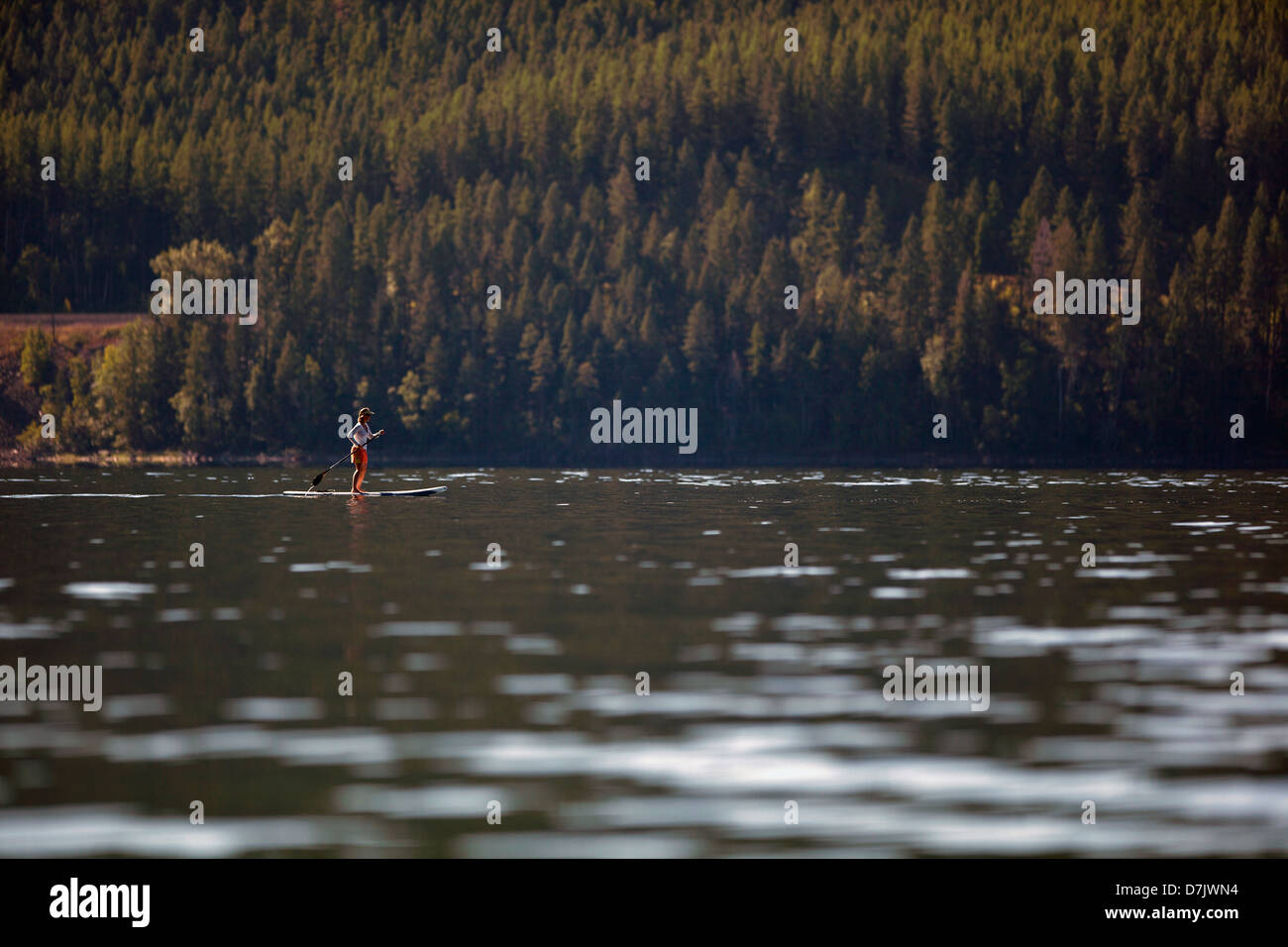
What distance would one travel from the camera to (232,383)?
163750mm

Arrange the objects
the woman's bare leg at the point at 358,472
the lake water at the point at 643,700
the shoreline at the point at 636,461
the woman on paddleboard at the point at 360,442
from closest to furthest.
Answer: the lake water at the point at 643,700 → the woman on paddleboard at the point at 360,442 → the woman's bare leg at the point at 358,472 → the shoreline at the point at 636,461

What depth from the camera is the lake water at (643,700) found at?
1599 cm

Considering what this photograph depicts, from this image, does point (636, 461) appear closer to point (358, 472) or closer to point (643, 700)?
point (358, 472)

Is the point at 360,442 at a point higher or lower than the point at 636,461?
higher

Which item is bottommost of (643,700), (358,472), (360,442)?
(643,700)

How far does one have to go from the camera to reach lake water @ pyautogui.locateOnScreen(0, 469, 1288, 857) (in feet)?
52.5

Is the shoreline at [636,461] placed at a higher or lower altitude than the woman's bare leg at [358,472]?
lower

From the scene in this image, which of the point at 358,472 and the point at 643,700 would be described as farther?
the point at 358,472

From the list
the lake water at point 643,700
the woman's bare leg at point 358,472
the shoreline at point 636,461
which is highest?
the woman's bare leg at point 358,472

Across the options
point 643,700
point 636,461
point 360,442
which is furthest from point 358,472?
point 636,461

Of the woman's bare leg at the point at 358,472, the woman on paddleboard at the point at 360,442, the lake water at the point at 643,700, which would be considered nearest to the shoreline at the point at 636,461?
the woman's bare leg at the point at 358,472

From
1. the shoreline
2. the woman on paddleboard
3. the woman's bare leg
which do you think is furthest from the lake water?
the shoreline

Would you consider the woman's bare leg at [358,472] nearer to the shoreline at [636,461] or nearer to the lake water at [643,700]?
the lake water at [643,700]

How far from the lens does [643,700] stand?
2184 centimetres
